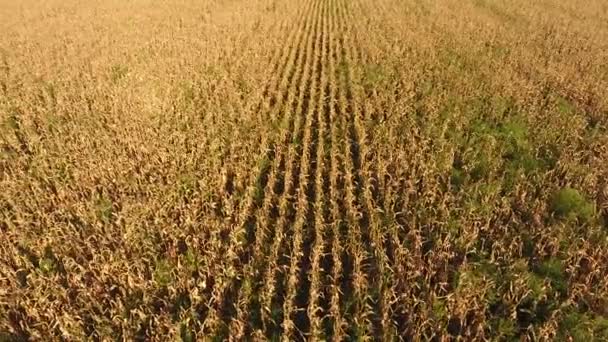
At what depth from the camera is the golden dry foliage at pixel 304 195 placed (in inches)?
237

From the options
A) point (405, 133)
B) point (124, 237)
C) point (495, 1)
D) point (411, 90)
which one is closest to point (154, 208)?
point (124, 237)

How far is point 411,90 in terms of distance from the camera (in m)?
13.0

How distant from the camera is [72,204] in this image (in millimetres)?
7977

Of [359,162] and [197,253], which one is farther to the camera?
[359,162]

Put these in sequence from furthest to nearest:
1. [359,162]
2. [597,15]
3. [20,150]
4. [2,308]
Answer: [597,15], [20,150], [359,162], [2,308]

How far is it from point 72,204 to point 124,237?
1.68 metres

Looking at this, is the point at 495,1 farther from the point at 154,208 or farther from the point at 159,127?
the point at 154,208

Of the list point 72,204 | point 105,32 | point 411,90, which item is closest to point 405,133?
point 411,90

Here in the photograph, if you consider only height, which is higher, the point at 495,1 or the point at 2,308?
the point at 495,1

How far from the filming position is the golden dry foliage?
6.01 metres

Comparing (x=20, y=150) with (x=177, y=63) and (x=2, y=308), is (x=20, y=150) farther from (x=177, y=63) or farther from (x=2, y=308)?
(x=177, y=63)

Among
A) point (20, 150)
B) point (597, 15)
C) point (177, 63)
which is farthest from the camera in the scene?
point (597, 15)

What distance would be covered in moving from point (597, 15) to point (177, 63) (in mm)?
22720

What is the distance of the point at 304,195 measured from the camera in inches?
318
